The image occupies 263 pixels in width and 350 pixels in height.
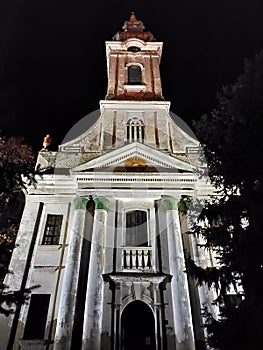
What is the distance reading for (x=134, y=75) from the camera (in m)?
24.7

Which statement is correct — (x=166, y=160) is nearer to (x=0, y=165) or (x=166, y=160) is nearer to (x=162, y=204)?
(x=162, y=204)

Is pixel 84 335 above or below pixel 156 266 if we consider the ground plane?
below

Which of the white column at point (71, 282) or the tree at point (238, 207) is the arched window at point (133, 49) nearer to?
the white column at point (71, 282)

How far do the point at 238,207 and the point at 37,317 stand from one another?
29.7ft

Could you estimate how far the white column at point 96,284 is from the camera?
39.0ft

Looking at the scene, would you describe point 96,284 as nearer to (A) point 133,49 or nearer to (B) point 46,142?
(B) point 46,142

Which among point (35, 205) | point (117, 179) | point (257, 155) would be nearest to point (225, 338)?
point (257, 155)

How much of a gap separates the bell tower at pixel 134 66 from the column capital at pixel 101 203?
8699 millimetres

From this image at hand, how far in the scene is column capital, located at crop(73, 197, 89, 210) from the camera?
51.7ft

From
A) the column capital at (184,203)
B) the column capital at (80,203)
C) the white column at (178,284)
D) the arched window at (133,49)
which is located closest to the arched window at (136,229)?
the white column at (178,284)

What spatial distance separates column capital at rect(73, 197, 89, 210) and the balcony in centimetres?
295

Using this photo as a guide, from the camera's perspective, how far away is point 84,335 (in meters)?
11.9

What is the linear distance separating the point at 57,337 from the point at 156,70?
61.8ft

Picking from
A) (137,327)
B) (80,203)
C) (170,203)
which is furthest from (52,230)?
(137,327)
